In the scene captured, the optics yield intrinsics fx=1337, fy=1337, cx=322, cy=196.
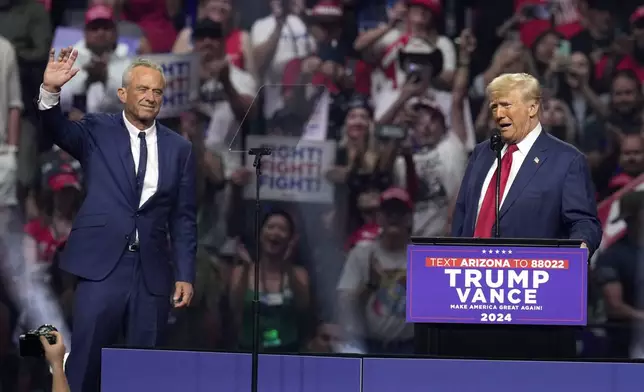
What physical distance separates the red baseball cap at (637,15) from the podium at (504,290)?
11.9 ft

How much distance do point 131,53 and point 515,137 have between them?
3587mm

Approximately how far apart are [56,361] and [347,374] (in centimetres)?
95

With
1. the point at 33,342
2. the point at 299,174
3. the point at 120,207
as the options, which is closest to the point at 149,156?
the point at 120,207

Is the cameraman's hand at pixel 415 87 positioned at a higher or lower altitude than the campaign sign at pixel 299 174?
higher

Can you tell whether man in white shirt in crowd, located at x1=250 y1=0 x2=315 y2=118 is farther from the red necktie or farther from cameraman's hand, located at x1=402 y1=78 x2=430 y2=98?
the red necktie

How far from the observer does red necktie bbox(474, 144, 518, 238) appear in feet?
15.9

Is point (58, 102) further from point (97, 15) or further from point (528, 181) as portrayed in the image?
point (97, 15)

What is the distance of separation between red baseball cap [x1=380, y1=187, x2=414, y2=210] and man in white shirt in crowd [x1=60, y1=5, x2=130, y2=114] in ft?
5.43

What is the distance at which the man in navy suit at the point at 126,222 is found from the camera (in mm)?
4930

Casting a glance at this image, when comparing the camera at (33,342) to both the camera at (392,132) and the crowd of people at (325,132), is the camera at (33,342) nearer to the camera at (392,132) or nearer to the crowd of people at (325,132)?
the crowd of people at (325,132)

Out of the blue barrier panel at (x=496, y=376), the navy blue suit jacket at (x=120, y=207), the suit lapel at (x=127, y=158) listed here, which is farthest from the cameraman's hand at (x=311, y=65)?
the blue barrier panel at (x=496, y=376)

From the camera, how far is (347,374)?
420 centimetres

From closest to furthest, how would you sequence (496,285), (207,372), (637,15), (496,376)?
(496,376) < (496,285) < (207,372) < (637,15)

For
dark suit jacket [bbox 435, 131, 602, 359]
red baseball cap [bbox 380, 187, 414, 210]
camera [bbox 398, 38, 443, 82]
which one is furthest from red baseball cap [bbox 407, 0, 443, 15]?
dark suit jacket [bbox 435, 131, 602, 359]
